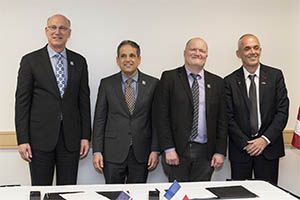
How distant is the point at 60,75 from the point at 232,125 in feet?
4.67

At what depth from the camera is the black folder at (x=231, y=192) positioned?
88.6 inches

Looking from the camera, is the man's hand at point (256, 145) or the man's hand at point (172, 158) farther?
the man's hand at point (256, 145)

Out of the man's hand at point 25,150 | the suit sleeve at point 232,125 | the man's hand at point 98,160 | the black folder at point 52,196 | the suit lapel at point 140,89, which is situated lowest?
A: the man's hand at point 98,160

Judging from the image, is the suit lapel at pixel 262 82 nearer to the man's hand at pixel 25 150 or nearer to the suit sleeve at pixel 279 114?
the suit sleeve at pixel 279 114

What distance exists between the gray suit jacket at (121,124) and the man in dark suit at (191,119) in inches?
4.1

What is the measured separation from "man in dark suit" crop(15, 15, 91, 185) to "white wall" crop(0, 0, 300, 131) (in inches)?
19.3

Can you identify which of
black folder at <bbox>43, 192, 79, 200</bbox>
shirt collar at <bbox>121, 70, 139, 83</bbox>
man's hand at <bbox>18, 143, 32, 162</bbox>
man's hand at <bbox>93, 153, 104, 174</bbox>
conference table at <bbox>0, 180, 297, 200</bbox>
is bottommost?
man's hand at <bbox>93, 153, 104, 174</bbox>

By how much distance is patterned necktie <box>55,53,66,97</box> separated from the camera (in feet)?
10.7

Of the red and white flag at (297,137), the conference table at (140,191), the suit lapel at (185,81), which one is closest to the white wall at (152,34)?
the red and white flag at (297,137)

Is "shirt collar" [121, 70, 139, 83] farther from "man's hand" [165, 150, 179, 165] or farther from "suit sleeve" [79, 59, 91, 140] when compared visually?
"man's hand" [165, 150, 179, 165]

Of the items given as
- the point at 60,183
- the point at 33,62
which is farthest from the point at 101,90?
the point at 60,183

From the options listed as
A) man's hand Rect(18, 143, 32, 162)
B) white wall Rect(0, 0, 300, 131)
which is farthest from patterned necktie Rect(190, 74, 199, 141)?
man's hand Rect(18, 143, 32, 162)

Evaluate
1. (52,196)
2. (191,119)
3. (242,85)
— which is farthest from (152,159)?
(52,196)

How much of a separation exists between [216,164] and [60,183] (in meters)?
1.23
